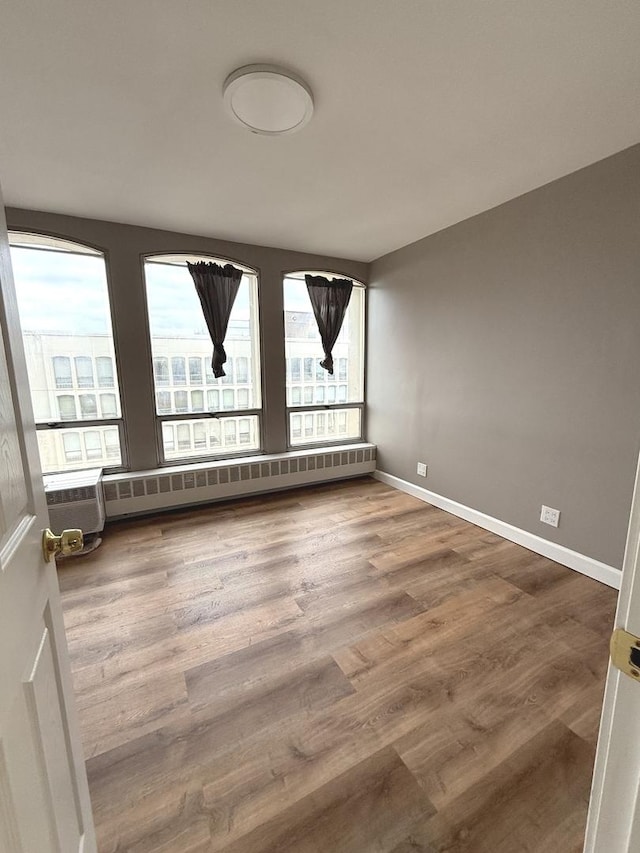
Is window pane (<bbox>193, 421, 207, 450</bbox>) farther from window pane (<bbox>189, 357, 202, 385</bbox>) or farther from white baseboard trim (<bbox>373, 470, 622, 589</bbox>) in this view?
white baseboard trim (<bbox>373, 470, 622, 589</bbox>)

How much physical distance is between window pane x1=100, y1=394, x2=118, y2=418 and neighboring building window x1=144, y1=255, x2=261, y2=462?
0.36 meters

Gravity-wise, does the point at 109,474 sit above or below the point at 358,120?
below

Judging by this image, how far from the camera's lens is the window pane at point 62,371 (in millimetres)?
2938

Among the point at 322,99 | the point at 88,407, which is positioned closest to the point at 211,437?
the point at 88,407

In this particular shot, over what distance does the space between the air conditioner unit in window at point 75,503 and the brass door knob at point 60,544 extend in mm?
2250

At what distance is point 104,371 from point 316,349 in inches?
Result: 82.3

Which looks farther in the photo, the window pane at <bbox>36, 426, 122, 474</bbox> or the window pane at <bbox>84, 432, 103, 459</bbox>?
the window pane at <bbox>84, 432, 103, 459</bbox>

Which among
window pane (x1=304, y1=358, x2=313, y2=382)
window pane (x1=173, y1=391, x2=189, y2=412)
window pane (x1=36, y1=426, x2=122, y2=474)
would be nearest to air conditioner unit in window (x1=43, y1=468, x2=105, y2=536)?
window pane (x1=36, y1=426, x2=122, y2=474)

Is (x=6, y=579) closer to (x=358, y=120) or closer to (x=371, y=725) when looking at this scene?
(x=371, y=725)

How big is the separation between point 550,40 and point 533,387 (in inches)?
70.5

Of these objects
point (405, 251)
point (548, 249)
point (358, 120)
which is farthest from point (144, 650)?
point (405, 251)

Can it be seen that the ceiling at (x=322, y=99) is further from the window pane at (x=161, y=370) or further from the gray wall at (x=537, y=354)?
the window pane at (x=161, y=370)

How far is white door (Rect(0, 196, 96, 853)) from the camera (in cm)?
56

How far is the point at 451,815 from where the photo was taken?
110 centimetres
